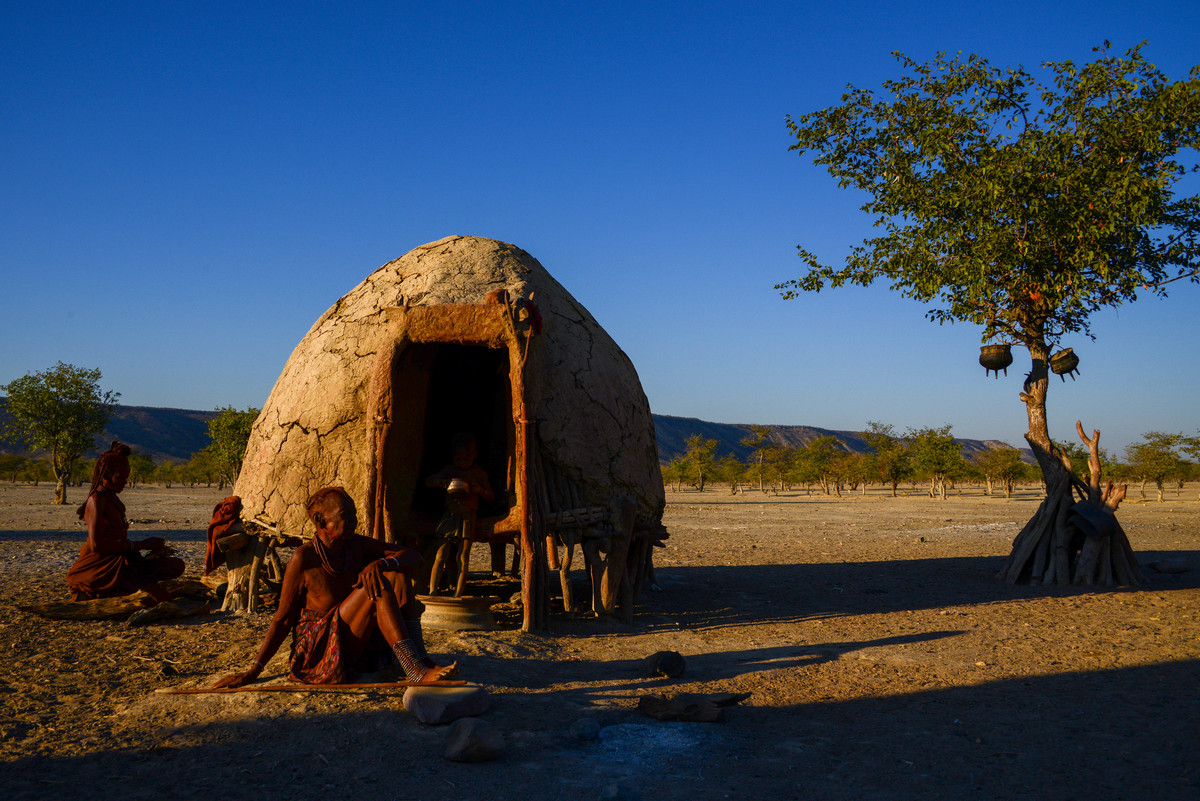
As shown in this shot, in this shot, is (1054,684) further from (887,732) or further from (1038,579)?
(1038,579)

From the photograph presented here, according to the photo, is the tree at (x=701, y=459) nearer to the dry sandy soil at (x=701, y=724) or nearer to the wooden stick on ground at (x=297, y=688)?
the dry sandy soil at (x=701, y=724)

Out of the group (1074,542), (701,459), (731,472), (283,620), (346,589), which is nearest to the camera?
(283,620)

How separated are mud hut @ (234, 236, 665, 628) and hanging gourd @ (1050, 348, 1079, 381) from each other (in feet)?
23.0

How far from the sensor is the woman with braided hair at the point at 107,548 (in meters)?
7.70

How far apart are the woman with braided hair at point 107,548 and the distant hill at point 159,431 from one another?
105071 millimetres

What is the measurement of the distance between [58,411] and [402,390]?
23924 mm

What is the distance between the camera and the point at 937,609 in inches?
345

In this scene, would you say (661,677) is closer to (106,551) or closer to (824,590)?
(824,590)

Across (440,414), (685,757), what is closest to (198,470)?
(440,414)

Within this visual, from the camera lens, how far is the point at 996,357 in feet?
37.6

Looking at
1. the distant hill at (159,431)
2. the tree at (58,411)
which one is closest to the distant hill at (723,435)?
the distant hill at (159,431)

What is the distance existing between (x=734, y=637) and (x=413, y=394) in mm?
4364

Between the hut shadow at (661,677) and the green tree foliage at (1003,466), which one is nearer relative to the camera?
the hut shadow at (661,677)

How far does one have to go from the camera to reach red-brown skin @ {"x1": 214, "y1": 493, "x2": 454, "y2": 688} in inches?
187
